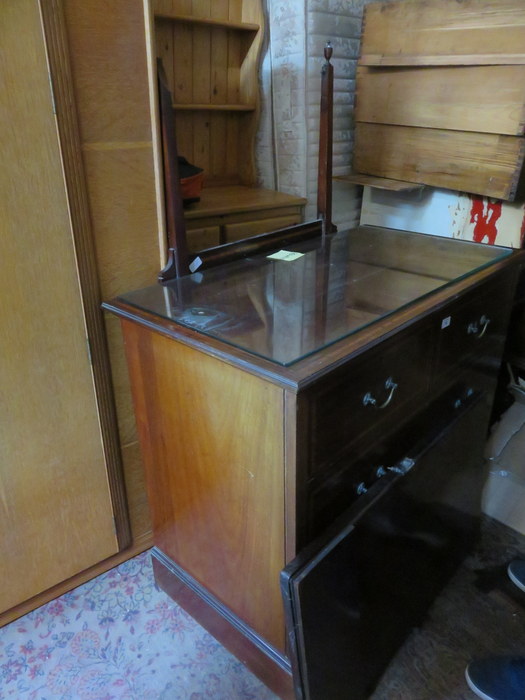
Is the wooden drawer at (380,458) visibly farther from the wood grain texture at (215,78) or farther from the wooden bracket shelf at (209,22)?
the wooden bracket shelf at (209,22)

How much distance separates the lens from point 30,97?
1038 millimetres

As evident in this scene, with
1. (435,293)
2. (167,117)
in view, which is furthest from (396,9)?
(435,293)

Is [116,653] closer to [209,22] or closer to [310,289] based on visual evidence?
[310,289]

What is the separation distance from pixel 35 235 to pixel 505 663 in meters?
1.47

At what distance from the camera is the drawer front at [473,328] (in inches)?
47.5

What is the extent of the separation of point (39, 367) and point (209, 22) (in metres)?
1.15

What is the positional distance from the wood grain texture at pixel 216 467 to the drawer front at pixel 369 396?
75 millimetres

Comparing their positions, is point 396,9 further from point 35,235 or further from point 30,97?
point 35,235

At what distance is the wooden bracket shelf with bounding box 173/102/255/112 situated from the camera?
1.61 m

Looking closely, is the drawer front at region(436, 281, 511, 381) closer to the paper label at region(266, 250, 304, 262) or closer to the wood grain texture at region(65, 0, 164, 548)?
the paper label at region(266, 250, 304, 262)

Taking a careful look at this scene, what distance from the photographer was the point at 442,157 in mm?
1621

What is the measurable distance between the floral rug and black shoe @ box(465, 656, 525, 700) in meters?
0.48

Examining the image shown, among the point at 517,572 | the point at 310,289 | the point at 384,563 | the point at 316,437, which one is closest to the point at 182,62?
the point at 310,289

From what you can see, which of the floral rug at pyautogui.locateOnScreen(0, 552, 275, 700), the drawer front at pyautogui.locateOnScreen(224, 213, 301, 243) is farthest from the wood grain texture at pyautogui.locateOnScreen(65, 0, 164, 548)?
the floral rug at pyautogui.locateOnScreen(0, 552, 275, 700)
